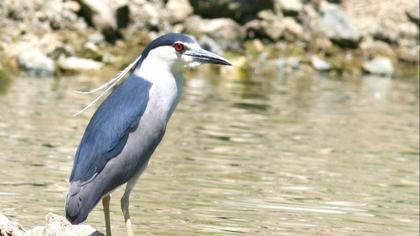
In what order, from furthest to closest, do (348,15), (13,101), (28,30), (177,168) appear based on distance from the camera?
(348,15), (28,30), (13,101), (177,168)

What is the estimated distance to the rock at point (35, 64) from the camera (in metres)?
22.4

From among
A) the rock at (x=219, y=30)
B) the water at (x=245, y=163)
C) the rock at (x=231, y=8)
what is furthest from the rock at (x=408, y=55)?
the water at (x=245, y=163)

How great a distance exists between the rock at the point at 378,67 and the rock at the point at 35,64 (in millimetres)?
9166

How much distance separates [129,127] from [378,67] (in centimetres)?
2076

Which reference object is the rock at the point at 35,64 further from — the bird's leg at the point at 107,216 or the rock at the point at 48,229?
the rock at the point at 48,229

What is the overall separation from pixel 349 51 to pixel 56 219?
72.8 ft

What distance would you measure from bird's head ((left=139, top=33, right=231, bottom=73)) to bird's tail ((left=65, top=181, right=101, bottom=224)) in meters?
1.13

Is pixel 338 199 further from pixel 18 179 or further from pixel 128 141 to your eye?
pixel 128 141

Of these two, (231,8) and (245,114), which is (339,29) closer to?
(231,8)

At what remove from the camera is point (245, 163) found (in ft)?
46.9

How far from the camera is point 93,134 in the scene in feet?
28.5

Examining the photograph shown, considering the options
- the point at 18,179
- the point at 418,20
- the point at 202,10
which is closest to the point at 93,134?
the point at 18,179

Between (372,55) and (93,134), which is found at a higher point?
(93,134)

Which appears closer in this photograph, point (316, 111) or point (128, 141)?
point (128, 141)
